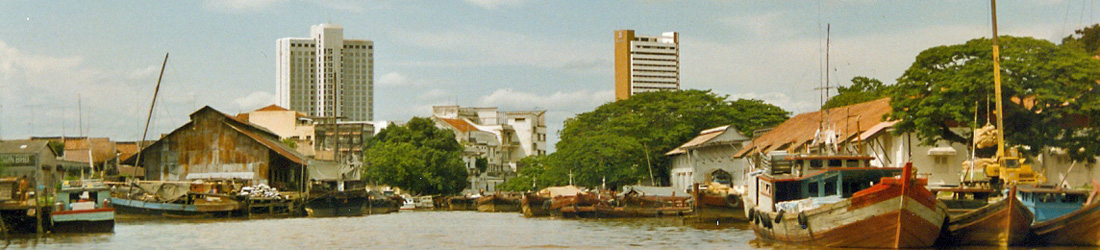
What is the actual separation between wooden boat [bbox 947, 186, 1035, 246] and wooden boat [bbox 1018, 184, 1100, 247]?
0.50 meters

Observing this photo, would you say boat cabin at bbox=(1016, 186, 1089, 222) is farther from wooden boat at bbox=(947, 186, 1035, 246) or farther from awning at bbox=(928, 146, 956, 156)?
awning at bbox=(928, 146, 956, 156)

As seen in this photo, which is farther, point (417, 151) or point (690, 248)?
point (417, 151)

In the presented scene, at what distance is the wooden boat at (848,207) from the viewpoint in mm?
25516

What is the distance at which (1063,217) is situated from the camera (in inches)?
1064

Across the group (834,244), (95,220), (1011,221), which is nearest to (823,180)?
(834,244)

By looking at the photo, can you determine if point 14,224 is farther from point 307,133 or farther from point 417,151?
point 307,133

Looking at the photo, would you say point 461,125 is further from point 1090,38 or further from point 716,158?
point 1090,38

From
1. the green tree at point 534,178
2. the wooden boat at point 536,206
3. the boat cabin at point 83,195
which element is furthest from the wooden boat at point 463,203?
the boat cabin at point 83,195

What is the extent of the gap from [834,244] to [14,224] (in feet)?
74.6

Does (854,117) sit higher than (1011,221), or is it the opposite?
(854,117)

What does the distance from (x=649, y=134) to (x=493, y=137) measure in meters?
55.3

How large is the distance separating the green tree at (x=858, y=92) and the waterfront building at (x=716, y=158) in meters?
9.44

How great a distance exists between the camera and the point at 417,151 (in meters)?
92.6

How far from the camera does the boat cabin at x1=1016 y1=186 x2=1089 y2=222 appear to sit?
2748 centimetres
